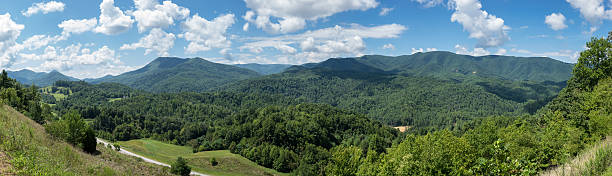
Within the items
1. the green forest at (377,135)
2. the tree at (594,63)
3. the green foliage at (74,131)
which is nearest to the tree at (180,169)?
the green forest at (377,135)

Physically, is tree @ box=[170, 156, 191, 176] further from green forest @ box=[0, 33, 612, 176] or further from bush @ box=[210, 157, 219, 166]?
bush @ box=[210, 157, 219, 166]

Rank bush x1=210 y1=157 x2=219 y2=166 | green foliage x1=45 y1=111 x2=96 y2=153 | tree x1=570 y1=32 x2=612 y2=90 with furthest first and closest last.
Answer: bush x1=210 y1=157 x2=219 y2=166, tree x1=570 y1=32 x2=612 y2=90, green foliage x1=45 y1=111 x2=96 y2=153

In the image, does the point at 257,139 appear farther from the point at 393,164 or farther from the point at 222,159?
the point at 393,164

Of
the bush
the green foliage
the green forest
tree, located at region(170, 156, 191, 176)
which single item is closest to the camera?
the green forest

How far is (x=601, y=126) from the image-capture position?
83.3ft

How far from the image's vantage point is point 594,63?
121 feet

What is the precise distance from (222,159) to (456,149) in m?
82.0

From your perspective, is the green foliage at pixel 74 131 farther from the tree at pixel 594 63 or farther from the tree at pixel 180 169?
the tree at pixel 594 63

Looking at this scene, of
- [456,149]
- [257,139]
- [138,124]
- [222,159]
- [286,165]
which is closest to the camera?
[456,149]

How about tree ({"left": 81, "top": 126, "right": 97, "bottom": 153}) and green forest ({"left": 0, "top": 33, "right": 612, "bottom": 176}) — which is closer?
green forest ({"left": 0, "top": 33, "right": 612, "bottom": 176})

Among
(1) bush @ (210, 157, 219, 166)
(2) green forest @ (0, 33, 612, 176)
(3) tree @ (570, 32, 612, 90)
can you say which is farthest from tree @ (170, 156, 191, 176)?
(3) tree @ (570, 32, 612, 90)

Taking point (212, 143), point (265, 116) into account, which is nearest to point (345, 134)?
point (265, 116)

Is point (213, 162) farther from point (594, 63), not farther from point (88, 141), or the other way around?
point (594, 63)

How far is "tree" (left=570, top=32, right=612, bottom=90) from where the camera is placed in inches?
1373
